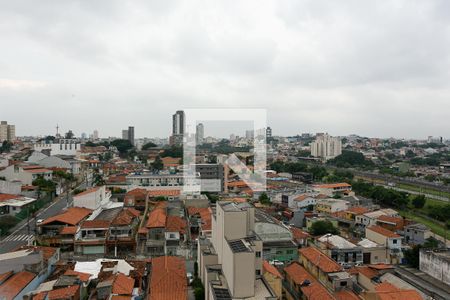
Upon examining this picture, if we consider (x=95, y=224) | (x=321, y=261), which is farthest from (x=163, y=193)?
(x=321, y=261)

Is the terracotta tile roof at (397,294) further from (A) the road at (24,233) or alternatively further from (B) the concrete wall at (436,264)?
(A) the road at (24,233)

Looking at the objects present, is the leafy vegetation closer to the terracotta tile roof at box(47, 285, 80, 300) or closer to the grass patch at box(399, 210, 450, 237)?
the grass patch at box(399, 210, 450, 237)

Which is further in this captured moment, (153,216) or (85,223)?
(153,216)

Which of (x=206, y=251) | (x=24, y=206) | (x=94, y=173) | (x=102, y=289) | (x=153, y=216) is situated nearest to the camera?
(x=102, y=289)

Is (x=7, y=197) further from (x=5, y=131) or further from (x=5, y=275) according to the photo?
(x=5, y=131)

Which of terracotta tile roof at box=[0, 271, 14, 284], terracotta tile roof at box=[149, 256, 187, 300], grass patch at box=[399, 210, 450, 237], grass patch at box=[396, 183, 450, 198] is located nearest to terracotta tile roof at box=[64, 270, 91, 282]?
terracotta tile roof at box=[0, 271, 14, 284]

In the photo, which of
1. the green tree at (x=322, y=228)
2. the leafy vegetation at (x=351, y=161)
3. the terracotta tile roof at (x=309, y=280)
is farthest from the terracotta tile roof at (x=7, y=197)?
the leafy vegetation at (x=351, y=161)

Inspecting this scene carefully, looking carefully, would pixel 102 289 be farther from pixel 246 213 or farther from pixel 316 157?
pixel 316 157

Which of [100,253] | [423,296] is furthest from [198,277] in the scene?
[423,296]
